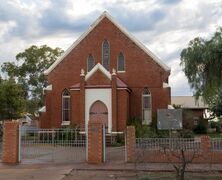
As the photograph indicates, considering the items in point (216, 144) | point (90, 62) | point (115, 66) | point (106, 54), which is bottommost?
point (216, 144)

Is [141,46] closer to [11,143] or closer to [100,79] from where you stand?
[100,79]

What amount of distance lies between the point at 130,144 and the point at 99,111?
1483 centimetres

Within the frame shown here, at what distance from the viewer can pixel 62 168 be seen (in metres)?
19.1

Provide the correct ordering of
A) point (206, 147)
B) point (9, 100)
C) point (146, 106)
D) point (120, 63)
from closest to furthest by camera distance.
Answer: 1. point (206, 147)
2. point (146, 106)
3. point (120, 63)
4. point (9, 100)

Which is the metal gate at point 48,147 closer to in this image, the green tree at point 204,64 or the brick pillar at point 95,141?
the brick pillar at point 95,141

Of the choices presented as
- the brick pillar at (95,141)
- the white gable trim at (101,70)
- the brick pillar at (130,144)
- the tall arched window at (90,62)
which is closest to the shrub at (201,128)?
the tall arched window at (90,62)

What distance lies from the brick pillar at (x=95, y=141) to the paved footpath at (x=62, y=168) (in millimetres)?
519

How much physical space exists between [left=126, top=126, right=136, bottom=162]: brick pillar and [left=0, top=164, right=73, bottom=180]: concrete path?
8.80 feet

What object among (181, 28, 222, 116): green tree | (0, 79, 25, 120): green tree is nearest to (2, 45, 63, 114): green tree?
(0, 79, 25, 120): green tree

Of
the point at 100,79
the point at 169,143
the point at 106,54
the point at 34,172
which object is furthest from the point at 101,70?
the point at 34,172

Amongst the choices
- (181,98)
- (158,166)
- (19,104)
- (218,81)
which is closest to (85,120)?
(19,104)

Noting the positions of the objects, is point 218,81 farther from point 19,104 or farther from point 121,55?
point 19,104

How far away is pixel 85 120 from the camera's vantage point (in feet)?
115

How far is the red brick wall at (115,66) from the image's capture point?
3738 cm
